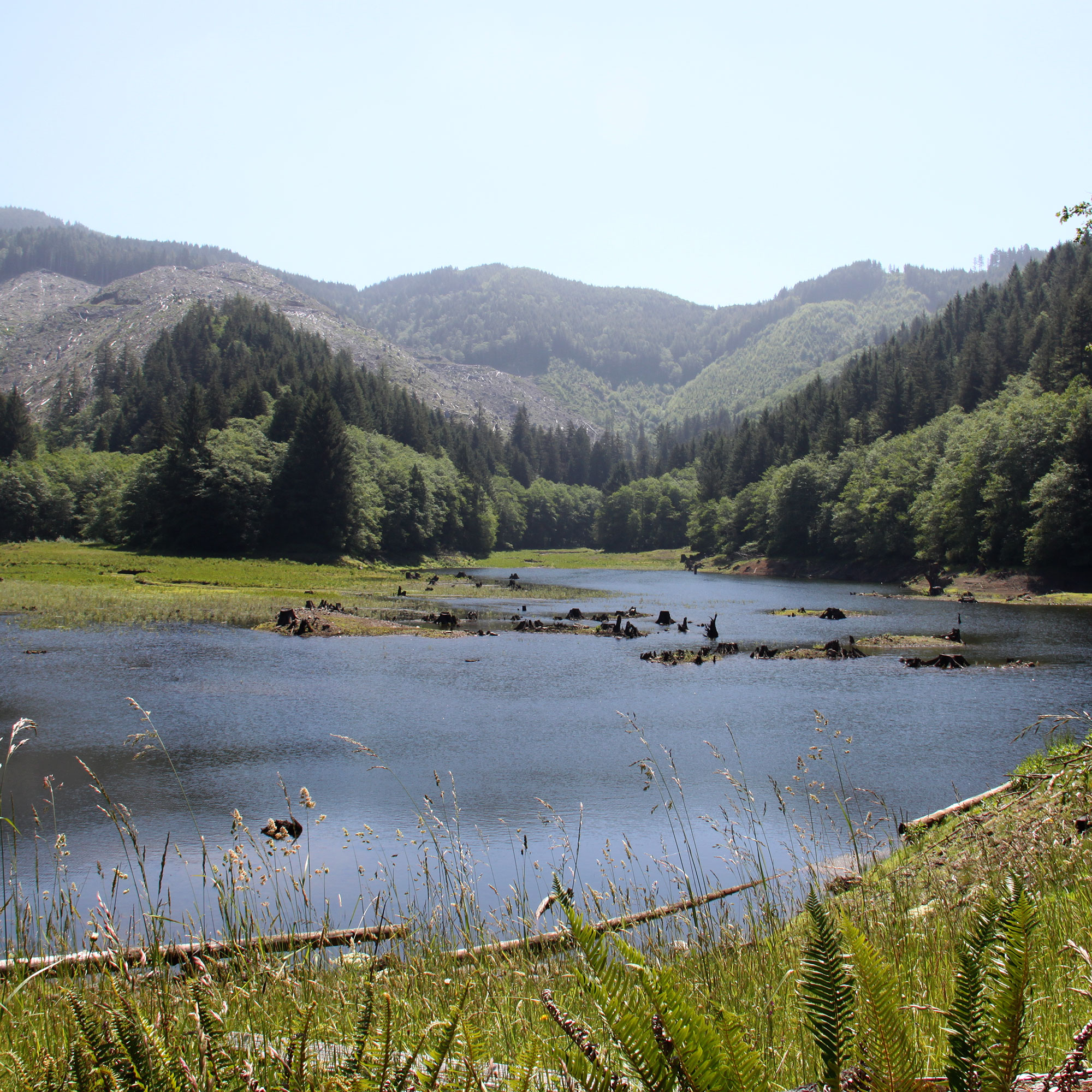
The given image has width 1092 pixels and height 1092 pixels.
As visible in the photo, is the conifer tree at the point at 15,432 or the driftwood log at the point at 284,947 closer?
the driftwood log at the point at 284,947

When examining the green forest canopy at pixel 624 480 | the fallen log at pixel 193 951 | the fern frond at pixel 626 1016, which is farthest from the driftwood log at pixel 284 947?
the green forest canopy at pixel 624 480

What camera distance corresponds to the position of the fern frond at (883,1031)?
146 centimetres

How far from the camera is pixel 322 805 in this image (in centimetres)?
1589

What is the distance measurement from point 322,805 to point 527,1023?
42.9ft

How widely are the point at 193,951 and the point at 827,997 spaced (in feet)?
18.9

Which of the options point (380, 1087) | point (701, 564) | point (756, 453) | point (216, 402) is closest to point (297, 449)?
point (216, 402)

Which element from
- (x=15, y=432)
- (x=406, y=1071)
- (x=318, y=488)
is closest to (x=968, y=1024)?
(x=406, y=1071)

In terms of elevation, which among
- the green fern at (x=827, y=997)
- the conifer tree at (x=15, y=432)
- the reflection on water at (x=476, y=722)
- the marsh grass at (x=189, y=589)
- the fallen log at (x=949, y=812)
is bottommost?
the marsh grass at (x=189, y=589)

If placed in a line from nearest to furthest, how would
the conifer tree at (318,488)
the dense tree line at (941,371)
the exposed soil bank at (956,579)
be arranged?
1. the exposed soil bank at (956,579)
2. the dense tree line at (941,371)
3. the conifer tree at (318,488)

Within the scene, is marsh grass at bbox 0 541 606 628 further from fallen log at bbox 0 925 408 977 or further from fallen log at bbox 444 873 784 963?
fallen log at bbox 444 873 784 963

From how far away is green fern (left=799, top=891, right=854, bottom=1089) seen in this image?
63.1 inches

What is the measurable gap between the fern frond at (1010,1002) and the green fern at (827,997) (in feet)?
0.83

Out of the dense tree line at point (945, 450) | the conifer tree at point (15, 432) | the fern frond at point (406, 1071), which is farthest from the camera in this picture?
the conifer tree at point (15, 432)

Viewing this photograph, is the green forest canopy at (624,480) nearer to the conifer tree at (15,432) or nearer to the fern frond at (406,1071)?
the conifer tree at (15,432)
